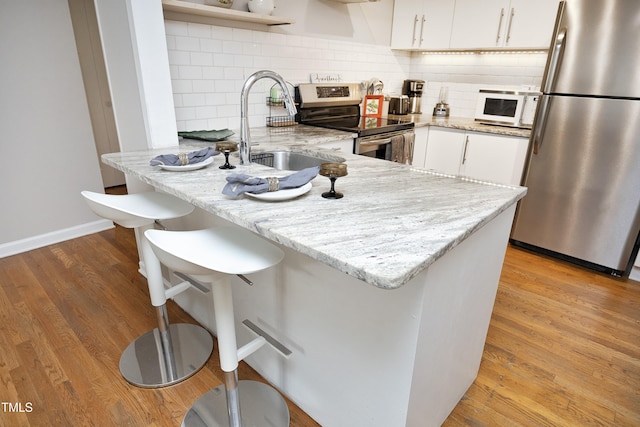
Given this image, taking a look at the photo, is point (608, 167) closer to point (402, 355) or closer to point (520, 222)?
point (520, 222)

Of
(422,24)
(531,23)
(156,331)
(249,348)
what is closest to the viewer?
(249,348)

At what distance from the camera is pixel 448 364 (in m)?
1.35

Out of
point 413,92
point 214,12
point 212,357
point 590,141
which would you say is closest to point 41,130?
point 214,12

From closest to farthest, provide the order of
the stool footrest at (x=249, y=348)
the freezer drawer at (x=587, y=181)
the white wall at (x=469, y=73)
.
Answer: the stool footrest at (x=249, y=348)
the freezer drawer at (x=587, y=181)
the white wall at (x=469, y=73)

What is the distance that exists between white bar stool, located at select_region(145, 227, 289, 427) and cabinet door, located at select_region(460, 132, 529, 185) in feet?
7.72

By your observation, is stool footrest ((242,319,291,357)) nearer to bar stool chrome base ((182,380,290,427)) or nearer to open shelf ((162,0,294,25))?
bar stool chrome base ((182,380,290,427))

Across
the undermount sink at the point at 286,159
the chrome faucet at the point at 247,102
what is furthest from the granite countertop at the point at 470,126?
the chrome faucet at the point at 247,102

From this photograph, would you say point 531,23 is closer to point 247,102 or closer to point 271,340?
point 247,102

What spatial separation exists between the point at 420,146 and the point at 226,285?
286cm

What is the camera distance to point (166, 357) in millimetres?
1832

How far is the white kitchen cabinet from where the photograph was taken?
3.54 meters

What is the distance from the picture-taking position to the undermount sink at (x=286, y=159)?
2.19m

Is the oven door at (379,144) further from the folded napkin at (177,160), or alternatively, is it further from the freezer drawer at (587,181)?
the folded napkin at (177,160)

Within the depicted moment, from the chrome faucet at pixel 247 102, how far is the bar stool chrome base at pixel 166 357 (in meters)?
0.99
